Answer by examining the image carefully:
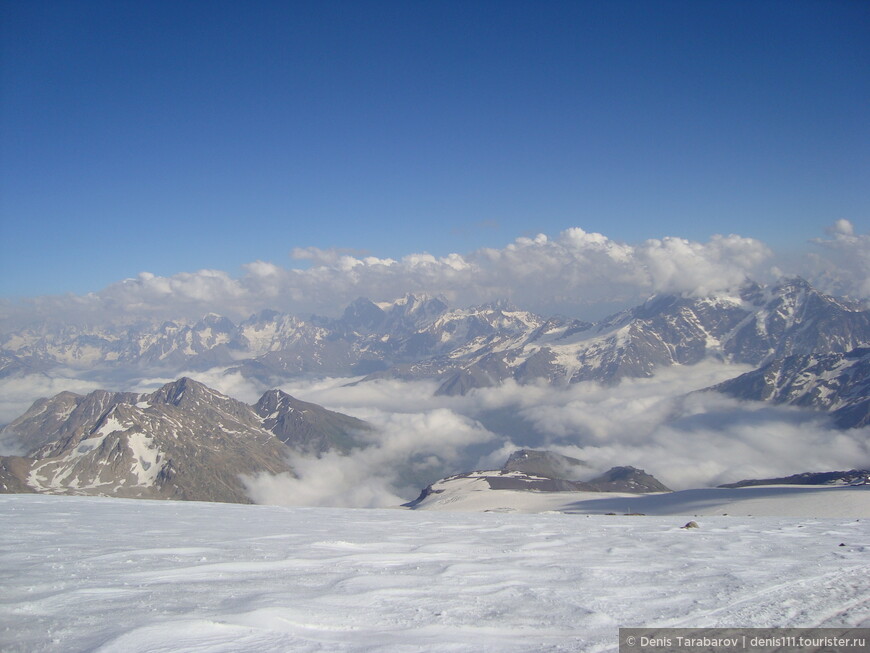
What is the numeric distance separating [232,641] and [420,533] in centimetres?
1072

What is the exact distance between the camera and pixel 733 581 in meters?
9.19

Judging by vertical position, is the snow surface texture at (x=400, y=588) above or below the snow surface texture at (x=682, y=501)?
above

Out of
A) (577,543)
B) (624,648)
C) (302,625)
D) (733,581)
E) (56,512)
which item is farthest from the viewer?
(56,512)

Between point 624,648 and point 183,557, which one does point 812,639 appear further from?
point 183,557

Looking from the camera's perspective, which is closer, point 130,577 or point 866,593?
point 866,593

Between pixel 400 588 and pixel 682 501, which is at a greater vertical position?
pixel 400 588

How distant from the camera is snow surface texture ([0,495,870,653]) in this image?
6.48 meters

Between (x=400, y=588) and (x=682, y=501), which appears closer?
(x=400, y=588)

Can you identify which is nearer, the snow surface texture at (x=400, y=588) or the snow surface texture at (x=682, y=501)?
the snow surface texture at (x=400, y=588)

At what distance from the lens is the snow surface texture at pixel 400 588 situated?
6484mm

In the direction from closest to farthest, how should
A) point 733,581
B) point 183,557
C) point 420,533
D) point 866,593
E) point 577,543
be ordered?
point 866,593 → point 733,581 → point 183,557 → point 577,543 → point 420,533

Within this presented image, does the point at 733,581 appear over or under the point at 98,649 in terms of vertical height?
under

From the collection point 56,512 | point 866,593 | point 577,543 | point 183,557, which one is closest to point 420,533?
point 577,543

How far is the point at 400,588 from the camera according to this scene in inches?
343
